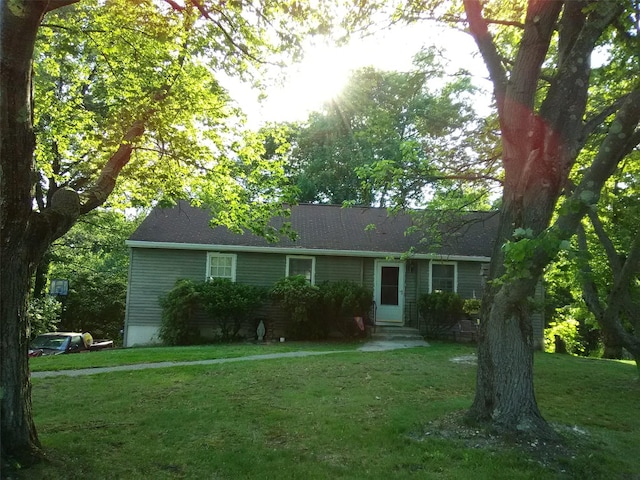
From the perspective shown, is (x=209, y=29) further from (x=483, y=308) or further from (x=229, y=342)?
(x=229, y=342)

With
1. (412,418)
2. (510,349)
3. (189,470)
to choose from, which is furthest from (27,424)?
(510,349)

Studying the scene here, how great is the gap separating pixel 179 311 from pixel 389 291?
7015 millimetres

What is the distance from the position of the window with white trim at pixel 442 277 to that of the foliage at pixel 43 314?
14628mm

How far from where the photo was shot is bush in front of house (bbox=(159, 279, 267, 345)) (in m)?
14.5

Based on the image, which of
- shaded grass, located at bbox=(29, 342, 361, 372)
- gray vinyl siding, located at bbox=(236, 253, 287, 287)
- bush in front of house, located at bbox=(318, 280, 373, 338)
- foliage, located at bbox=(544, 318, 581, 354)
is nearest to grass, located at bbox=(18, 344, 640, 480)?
shaded grass, located at bbox=(29, 342, 361, 372)

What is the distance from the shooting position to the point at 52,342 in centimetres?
1514

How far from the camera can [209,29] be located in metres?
7.58

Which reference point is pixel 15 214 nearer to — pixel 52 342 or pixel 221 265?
pixel 221 265

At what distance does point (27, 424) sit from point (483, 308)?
489 centimetres

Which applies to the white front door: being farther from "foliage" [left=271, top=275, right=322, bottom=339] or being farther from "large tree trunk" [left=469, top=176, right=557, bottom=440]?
"large tree trunk" [left=469, top=176, right=557, bottom=440]

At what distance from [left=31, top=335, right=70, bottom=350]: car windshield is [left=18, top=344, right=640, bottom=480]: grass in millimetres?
7437

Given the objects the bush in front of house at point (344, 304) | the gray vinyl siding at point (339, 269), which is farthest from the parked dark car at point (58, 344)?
the gray vinyl siding at point (339, 269)

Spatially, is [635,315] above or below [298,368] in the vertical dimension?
above

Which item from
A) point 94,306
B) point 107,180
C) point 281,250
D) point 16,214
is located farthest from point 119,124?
point 94,306
